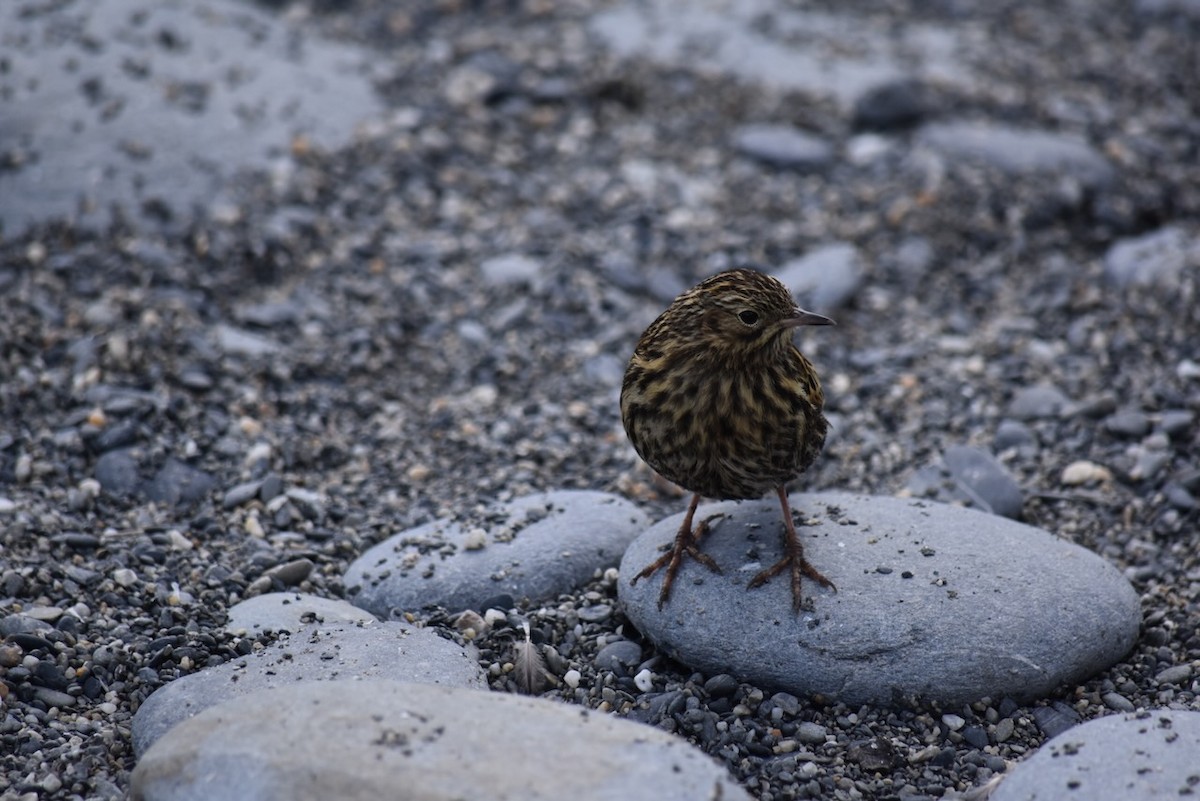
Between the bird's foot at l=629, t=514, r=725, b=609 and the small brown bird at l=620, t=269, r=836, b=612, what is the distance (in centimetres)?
2

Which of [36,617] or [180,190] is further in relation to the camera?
[180,190]

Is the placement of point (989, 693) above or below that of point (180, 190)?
below

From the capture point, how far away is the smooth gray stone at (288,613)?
5203 millimetres

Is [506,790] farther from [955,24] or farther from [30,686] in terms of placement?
[955,24]

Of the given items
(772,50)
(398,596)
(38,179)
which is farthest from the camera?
(772,50)

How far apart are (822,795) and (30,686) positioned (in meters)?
2.98

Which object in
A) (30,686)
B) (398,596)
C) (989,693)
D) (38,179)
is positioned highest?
(38,179)

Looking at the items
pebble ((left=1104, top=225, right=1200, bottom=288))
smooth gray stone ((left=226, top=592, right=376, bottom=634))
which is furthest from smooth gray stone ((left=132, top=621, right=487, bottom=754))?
pebble ((left=1104, top=225, right=1200, bottom=288))

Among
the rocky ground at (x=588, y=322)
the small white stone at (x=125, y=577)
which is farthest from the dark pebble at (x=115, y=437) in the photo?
the small white stone at (x=125, y=577)

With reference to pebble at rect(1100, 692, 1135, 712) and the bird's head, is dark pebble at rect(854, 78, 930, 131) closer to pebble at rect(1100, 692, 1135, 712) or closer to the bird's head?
the bird's head

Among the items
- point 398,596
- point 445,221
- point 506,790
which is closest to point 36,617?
point 398,596

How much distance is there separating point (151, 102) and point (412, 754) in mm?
6677

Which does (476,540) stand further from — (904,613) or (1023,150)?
(1023,150)

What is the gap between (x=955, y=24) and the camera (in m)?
11.7
